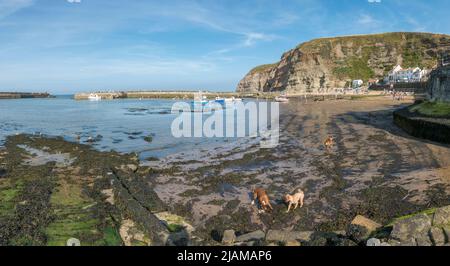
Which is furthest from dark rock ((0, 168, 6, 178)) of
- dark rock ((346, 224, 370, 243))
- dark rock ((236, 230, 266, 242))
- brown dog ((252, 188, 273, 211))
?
dark rock ((346, 224, 370, 243))

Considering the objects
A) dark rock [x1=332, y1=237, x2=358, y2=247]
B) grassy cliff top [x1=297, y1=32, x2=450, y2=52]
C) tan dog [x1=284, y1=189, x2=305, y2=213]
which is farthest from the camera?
grassy cliff top [x1=297, y1=32, x2=450, y2=52]

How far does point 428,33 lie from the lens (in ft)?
436

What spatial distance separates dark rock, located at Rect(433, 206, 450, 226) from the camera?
8914mm

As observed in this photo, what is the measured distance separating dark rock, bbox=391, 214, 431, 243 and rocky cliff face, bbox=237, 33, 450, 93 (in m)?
127

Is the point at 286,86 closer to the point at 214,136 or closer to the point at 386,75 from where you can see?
the point at 386,75

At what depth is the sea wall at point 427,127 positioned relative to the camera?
80.3ft

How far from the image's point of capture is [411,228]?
29.3 ft

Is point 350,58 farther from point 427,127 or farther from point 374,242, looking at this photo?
point 374,242

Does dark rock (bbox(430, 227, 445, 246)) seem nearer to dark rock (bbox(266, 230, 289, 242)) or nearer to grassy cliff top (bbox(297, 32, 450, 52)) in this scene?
dark rock (bbox(266, 230, 289, 242))

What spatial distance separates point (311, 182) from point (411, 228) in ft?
29.1

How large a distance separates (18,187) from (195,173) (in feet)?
30.7

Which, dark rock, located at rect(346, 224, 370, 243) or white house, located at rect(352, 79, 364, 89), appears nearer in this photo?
dark rock, located at rect(346, 224, 370, 243)

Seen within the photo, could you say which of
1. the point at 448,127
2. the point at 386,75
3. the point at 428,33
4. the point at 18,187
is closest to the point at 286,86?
the point at 386,75

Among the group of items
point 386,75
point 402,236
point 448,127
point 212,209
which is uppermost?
point 386,75
